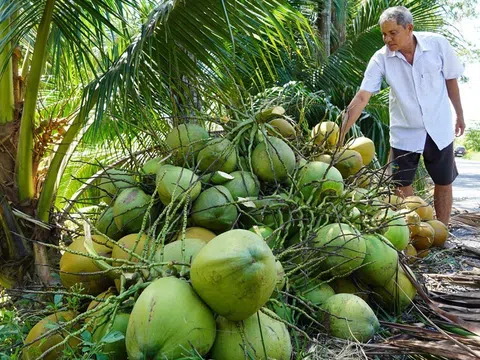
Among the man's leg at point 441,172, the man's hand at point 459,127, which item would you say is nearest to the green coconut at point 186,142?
the man's leg at point 441,172

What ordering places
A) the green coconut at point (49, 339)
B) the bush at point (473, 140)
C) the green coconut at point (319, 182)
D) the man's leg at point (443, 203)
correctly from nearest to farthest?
the green coconut at point (49, 339), the green coconut at point (319, 182), the man's leg at point (443, 203), the bush at point (473, 140)

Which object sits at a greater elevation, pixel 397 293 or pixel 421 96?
pixel 421 96

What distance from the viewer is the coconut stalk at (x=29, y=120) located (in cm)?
233

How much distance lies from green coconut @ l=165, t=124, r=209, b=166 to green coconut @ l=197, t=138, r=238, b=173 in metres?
0.03

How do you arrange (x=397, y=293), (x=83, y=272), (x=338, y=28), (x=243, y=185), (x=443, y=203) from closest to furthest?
(x=83, y=272), (x=397, y=293), (x=243, y=185), (x=443, y=203), (x=338, y=28)

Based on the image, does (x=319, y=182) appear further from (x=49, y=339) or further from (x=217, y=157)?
(x=49, y=339)

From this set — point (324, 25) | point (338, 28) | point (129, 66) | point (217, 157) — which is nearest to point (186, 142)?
point (217, 157)

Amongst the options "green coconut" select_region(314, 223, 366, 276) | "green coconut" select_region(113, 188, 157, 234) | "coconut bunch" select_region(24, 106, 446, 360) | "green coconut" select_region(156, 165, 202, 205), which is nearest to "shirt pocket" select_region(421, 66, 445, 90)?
"coconut bunch" select_region(24, 106, 446, 360)

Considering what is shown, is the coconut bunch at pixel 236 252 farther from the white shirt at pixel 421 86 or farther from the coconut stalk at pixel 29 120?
the white shirt at pixel 421 86

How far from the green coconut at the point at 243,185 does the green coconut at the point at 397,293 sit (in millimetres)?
502

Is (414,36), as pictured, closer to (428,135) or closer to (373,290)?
(428,135)

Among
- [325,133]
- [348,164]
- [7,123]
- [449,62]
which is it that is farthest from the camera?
[449,62]

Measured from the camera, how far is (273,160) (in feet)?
5.85

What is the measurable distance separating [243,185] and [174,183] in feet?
0.92
